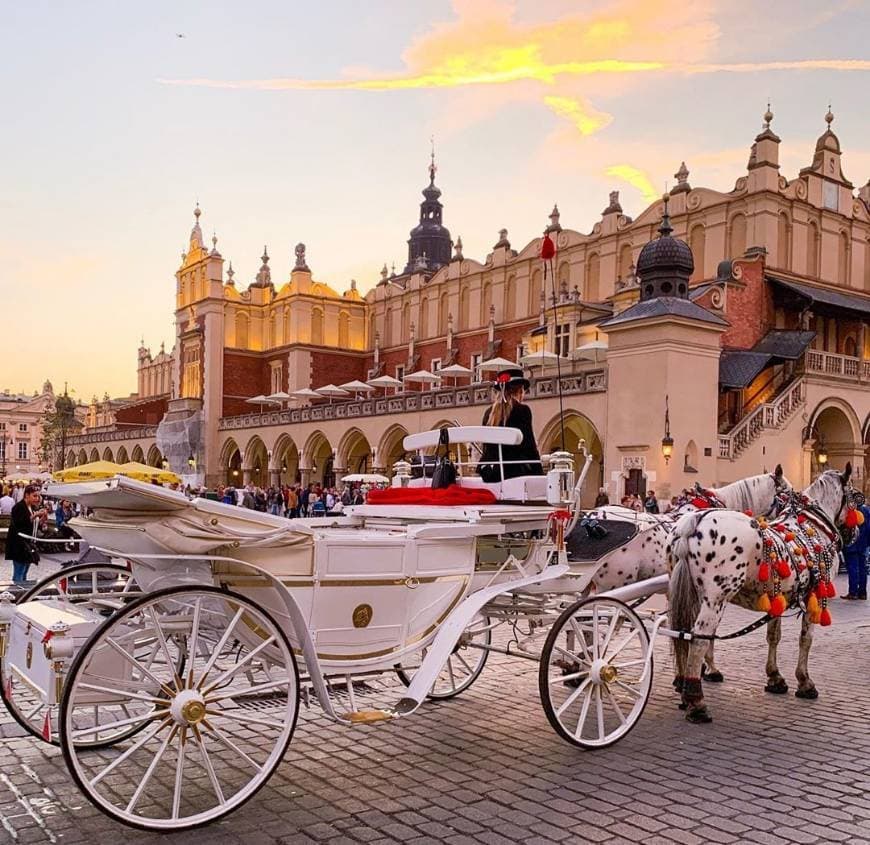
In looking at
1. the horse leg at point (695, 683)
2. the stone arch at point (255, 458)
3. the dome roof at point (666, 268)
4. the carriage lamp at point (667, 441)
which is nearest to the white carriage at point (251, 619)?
the horse leg at point (695, 683)

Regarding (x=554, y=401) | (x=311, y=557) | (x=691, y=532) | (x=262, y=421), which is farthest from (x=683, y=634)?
(x=262, y=421)

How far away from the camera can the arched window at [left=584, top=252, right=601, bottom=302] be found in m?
35.8

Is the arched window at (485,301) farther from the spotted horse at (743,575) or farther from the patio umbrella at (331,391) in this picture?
the spotted horse at (743,575)

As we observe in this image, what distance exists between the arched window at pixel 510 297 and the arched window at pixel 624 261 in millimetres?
5994

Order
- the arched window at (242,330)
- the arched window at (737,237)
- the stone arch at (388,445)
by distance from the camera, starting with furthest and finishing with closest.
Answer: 1. the arched window at (242,330)
2. the stone arch at (388,445)
3. the arched window at (737,237)

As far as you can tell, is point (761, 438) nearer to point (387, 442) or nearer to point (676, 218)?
point (676, 218)

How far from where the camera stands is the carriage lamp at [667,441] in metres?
23.2

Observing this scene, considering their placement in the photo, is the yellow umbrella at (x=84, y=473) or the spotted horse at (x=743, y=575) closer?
the spotted horse at (x=743, y=575)

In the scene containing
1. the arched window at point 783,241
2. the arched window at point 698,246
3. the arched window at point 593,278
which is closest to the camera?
the arched window at point 783,241

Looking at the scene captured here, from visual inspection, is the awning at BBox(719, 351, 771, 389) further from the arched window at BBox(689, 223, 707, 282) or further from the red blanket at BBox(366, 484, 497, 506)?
the red blanket at BBox(366, 484, 497, 506)

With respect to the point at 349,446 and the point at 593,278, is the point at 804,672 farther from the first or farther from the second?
the point at 349,446

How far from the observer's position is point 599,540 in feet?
22.6

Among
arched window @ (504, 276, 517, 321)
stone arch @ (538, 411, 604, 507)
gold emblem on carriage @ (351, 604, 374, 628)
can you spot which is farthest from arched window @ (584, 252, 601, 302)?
gold emblem on carriage @ (351, 604, 374, 628)

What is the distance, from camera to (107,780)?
485cm
